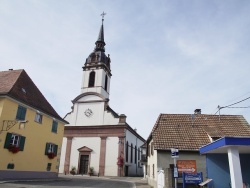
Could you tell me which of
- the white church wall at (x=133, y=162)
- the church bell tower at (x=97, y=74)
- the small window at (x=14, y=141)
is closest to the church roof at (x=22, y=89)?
the small window at (x=14, y=141)

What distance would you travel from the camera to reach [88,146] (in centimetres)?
3691

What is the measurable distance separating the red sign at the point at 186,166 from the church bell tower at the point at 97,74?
2515cm

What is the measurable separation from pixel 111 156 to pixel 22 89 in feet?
61.7

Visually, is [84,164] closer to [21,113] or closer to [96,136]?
[96,136]

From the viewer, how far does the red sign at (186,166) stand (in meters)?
15.1

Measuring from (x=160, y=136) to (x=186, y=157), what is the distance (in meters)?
2.48

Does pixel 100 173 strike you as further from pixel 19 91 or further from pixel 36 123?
pixel 19 91

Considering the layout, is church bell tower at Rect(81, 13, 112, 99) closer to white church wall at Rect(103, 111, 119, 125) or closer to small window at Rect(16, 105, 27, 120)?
white church wall at Rect(103, 111, 119, 125)

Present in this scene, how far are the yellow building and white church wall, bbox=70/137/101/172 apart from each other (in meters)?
10.8

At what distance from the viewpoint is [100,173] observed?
34656mm

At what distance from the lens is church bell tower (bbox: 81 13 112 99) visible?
41094mm

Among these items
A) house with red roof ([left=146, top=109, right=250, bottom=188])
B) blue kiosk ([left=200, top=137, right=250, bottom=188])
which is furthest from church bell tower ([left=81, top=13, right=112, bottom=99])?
blue kiosk ([left=200, top=137, right=250, bottom=188])

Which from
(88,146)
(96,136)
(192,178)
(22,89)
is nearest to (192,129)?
(192,178)

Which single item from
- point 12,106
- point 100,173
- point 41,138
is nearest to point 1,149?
point 12,106
